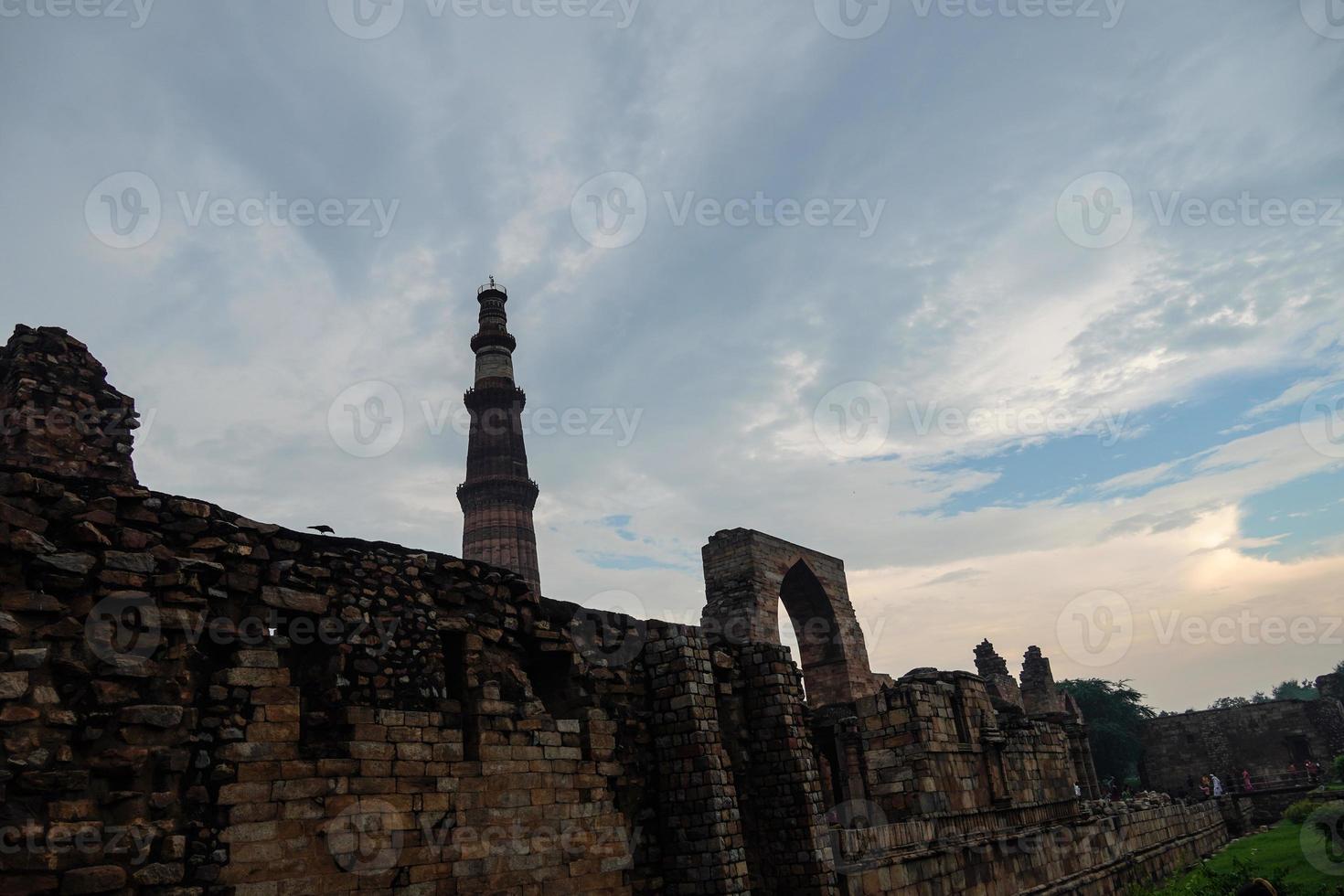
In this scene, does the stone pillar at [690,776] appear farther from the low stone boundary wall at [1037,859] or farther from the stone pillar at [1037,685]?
the stone pillar at [1037,685]

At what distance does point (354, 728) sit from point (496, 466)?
27.3 meters

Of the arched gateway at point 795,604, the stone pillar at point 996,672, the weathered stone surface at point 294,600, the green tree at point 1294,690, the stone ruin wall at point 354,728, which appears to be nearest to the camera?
the stone ruin wall at point 354,728

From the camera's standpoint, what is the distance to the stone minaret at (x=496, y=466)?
105 ft

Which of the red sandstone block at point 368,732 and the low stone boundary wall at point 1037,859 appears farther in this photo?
the low stone boundary wall at point 1037,859

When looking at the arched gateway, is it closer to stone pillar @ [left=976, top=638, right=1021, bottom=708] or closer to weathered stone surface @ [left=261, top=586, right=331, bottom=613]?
stone pillar @ [left=976, top=638, right=1021, bottom=708]

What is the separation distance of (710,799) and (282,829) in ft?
14.6

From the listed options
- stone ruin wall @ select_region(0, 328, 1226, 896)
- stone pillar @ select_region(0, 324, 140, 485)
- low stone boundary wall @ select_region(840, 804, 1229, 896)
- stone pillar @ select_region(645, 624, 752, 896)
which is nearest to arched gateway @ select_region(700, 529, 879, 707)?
low stone boundary wall @ select_region(840, 804, 1229, 896)

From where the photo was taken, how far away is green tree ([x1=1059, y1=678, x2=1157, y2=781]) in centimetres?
3962

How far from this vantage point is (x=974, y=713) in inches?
553

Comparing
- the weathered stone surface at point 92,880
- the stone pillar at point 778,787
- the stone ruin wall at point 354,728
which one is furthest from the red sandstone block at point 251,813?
the stone pillar at point 778,787

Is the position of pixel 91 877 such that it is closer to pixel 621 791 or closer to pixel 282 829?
pixel 282 829

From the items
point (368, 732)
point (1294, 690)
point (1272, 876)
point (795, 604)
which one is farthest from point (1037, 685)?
point (1294, 690)

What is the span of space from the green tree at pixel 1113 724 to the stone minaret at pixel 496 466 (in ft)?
97.4

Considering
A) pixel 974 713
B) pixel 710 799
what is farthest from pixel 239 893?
pixel 974 713
